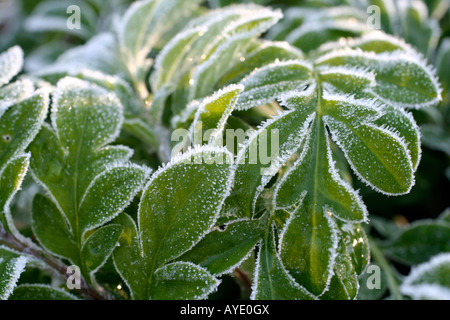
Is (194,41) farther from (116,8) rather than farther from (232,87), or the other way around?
(116,8)

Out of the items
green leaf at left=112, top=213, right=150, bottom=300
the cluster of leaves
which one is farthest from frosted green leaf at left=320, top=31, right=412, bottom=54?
green leaf at left=112, top=213, right=150, bottom=300

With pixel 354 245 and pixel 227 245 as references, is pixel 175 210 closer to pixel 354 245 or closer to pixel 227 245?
pixel 227 245

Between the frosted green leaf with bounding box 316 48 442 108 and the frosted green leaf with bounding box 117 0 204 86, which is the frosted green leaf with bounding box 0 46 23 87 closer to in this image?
the frosted green leaf with bounding box 117 0 204 86

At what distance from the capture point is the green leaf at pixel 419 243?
1.24m

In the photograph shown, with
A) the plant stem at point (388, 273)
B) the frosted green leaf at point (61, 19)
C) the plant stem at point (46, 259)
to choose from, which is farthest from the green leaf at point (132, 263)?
the frosted green leaf at point (61, 19)

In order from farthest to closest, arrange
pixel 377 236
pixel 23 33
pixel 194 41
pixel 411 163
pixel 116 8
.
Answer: pixel 23 33 → pixel 116 8 → pixel 377 236 → pixel 194 41 → pixel 411 163

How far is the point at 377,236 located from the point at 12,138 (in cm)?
120

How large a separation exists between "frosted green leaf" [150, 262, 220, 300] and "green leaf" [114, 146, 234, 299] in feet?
0.05

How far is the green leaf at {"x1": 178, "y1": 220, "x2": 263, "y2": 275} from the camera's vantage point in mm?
844

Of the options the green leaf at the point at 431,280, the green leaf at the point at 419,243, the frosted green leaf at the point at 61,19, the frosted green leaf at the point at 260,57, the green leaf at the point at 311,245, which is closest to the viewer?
the green leaf at the point at 431,280

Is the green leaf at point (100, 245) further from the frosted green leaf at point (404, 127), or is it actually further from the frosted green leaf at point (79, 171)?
the frosted green leaf at point (404, 127)

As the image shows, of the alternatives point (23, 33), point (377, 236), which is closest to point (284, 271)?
point (377, 236)

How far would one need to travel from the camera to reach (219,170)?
810mm
